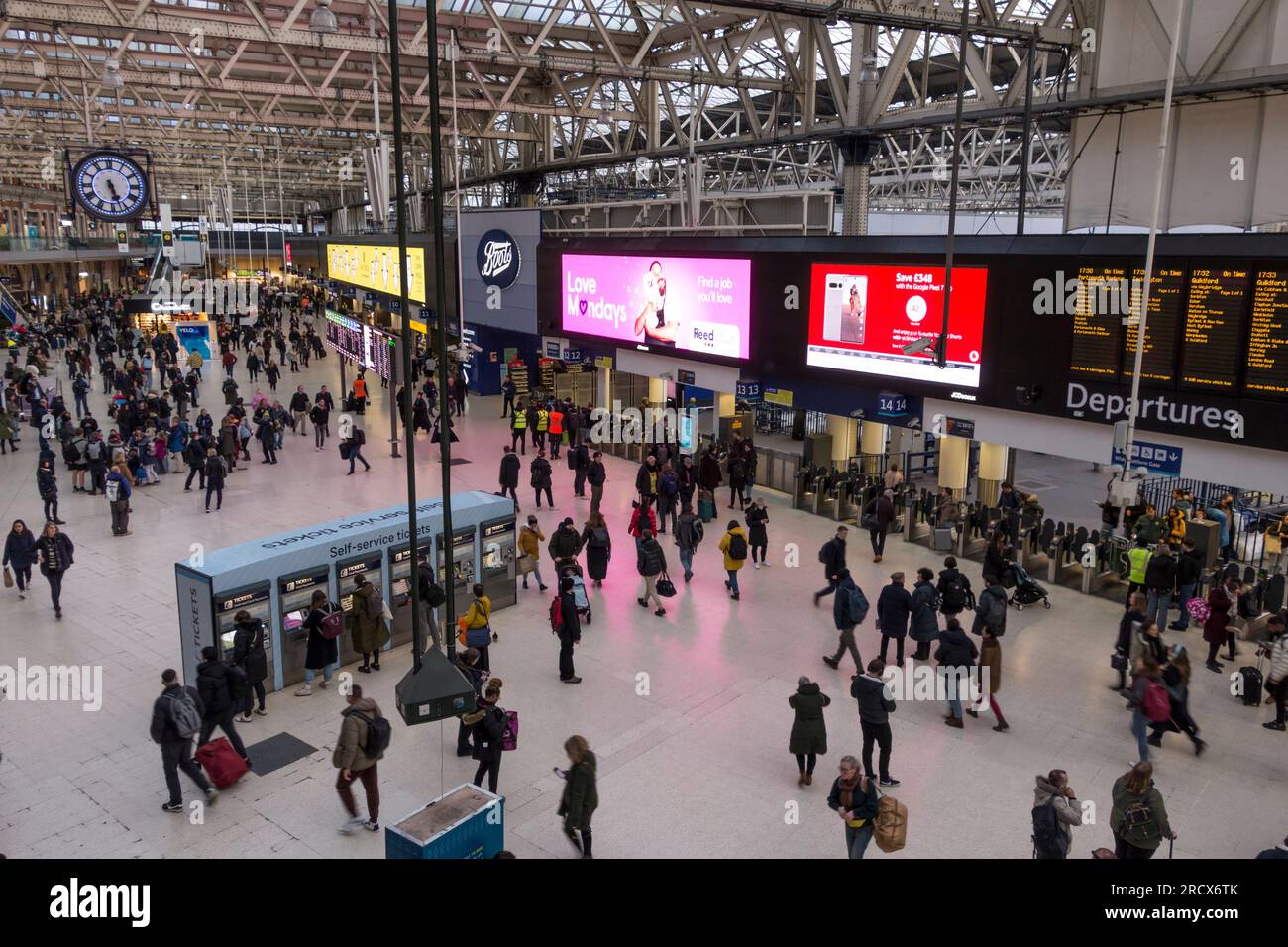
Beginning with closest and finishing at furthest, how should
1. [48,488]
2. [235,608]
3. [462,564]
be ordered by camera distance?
[235,608]
[462,564]
[48,488]

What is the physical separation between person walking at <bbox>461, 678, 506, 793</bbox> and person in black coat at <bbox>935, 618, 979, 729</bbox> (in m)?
4.56

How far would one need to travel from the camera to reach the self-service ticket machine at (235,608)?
10.3 m

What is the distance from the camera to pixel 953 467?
18.4 meters

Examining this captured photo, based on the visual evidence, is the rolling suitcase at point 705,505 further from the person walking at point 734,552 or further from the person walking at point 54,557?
the person walking at point 54,557

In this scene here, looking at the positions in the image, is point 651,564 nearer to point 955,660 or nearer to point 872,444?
point 955,660

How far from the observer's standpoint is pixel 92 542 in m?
16.7

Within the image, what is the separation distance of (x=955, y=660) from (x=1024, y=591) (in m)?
4.65

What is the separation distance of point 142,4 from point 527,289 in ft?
39.5

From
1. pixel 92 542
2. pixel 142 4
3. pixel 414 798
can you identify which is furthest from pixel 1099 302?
pixel 142 4

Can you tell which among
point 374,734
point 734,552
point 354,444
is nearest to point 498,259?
point 354,444

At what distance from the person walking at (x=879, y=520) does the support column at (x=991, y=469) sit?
2630 millimetres

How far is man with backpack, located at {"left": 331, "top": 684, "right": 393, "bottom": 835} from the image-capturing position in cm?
805

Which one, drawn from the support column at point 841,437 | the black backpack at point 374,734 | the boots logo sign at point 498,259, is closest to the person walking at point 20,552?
the black backpack at point 374,734

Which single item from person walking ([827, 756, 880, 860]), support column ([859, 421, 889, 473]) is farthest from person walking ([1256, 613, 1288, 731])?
support column ([859, 421, 889, 473])
